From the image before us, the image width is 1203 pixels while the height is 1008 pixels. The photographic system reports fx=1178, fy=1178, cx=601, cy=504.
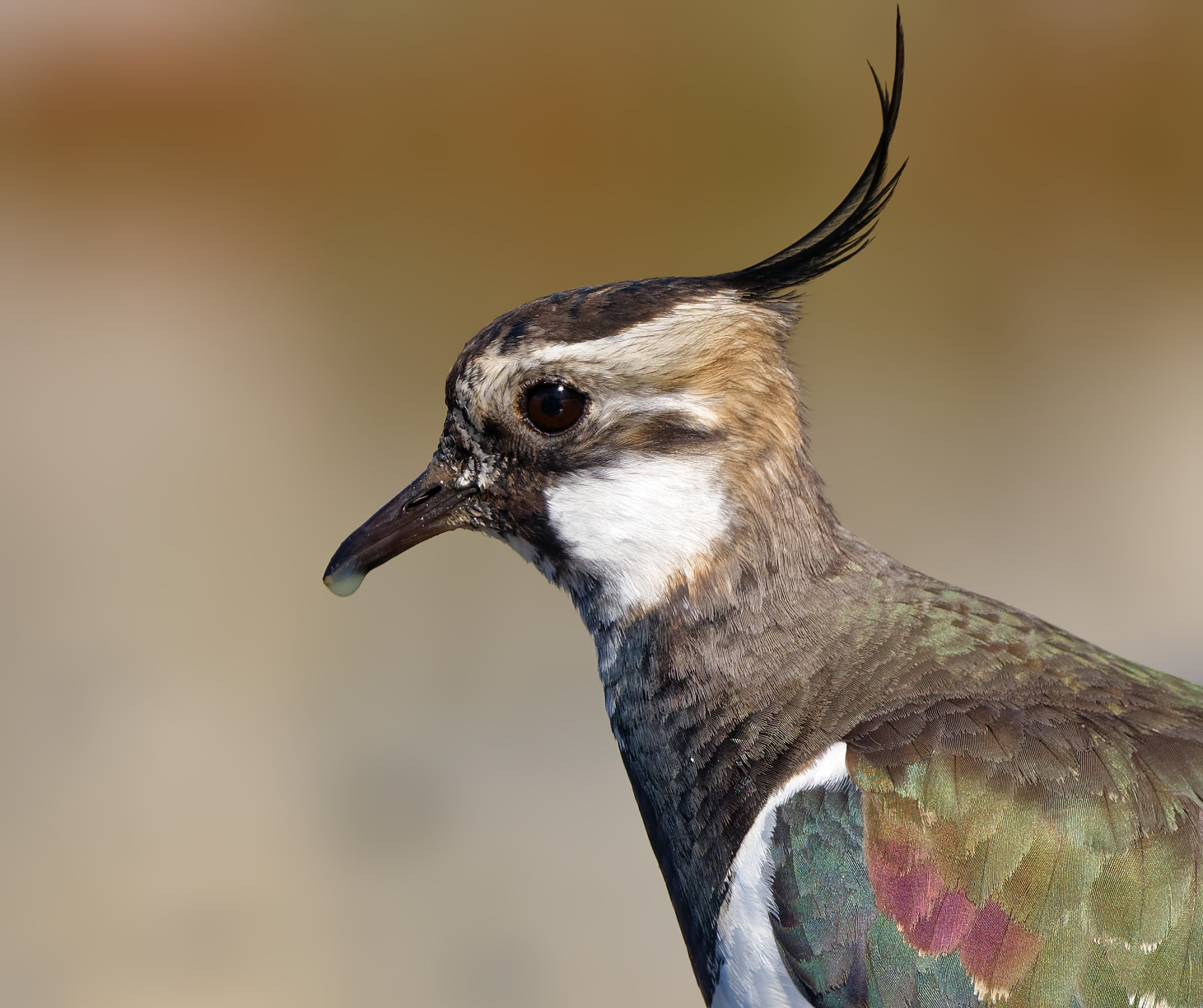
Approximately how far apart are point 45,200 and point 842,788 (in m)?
7.02

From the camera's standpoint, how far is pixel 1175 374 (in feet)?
24.2

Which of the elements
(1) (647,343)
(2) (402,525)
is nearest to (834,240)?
(1) (647,343)

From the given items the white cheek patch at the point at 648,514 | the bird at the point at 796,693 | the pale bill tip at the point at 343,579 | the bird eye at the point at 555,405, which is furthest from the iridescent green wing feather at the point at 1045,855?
the pale bill tip at the point at 343,579

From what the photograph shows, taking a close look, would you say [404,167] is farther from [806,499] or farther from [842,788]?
[842,788]

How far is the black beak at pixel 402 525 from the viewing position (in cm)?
232

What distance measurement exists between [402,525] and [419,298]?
5.00m

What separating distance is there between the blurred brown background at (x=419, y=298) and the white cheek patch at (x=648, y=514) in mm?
3316

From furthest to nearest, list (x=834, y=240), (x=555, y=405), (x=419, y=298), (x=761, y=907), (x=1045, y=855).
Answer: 1. (x=419, y=298)
2. (x=834, y=240)
3. (x=555, y=405)
4. (x=761, y=907)
5. (x=1045, y=855)

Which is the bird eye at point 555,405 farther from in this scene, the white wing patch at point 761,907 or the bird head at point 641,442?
the white wing patch at point 761,907

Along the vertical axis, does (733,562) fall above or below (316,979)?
above

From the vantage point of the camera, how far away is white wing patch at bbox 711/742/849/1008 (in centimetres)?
190

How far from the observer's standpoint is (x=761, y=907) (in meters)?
1.90

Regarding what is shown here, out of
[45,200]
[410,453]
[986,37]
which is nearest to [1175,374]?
[986,37]

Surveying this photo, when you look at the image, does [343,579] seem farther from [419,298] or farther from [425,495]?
[419,298]
